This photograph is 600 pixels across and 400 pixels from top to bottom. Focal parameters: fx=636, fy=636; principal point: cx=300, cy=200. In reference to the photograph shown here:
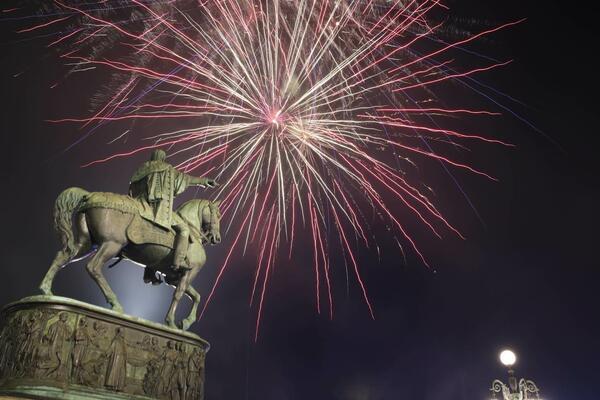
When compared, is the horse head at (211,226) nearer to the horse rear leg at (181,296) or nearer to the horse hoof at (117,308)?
the horse rear leg at (181,296)

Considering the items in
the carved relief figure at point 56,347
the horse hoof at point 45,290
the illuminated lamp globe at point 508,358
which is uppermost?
the illuminated lamp globe at point 508,358

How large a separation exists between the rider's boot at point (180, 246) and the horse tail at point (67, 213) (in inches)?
94.5

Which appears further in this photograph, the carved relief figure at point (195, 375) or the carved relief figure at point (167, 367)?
the carved relief figure at point (195, 375)

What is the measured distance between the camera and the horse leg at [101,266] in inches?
555

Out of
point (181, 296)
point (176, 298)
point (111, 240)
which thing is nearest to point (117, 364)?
point (176, 298)

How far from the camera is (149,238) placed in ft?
49.6

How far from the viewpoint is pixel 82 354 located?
12.9m

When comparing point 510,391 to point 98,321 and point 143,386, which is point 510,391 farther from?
point 98,321

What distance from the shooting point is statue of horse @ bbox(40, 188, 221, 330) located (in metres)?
14.1

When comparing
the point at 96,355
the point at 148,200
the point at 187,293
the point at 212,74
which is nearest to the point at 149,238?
the point at 148,200

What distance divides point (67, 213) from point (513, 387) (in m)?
13.5

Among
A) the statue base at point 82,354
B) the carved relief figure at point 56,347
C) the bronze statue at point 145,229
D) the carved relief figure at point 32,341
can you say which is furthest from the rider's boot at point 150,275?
the carved relief figure at point 32,341

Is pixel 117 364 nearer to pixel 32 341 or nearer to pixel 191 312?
pixel 32 341

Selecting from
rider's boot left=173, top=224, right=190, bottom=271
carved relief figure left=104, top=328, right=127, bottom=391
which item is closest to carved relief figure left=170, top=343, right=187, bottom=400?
carved relief figure left=104, top=328, right=127, bottom=391
